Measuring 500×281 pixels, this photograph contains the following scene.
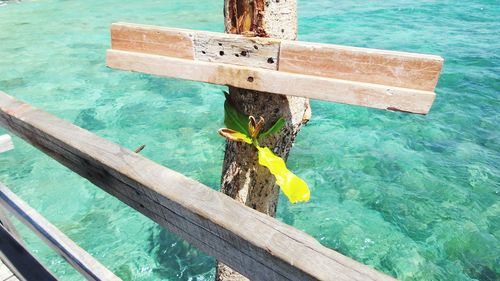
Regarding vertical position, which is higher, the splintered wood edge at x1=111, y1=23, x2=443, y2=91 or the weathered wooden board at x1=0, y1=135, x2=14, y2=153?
the splintered wood edge at x1=111, y1=23, x2=443, y2=91

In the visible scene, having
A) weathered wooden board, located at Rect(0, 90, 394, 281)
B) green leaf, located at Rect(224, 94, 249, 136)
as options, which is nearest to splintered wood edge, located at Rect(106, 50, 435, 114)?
green leaf, located at Rect(224, 94, 249, 136)

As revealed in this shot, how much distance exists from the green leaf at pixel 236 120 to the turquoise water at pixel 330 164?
3.04 m

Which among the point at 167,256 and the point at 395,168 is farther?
the point at 395,168

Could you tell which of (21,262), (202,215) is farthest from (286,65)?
(21,262)

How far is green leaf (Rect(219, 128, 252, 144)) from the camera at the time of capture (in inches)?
79.0

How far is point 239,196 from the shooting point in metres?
2.38

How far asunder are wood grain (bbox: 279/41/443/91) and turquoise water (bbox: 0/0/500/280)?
3693 millimetres

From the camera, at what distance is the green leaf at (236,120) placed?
2.11 meters

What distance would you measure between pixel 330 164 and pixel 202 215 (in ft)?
20.1

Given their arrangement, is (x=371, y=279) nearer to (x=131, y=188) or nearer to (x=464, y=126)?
(x=131, y=188)

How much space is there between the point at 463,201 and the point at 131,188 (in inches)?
238

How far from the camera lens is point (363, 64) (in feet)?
4.83

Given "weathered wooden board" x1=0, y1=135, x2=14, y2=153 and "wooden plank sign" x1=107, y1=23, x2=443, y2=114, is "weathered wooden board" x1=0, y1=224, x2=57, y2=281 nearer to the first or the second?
"weathered wooden board" x1=0, y1=135, x2=14, y2=153

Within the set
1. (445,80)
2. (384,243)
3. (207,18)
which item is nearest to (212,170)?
(384,243)
